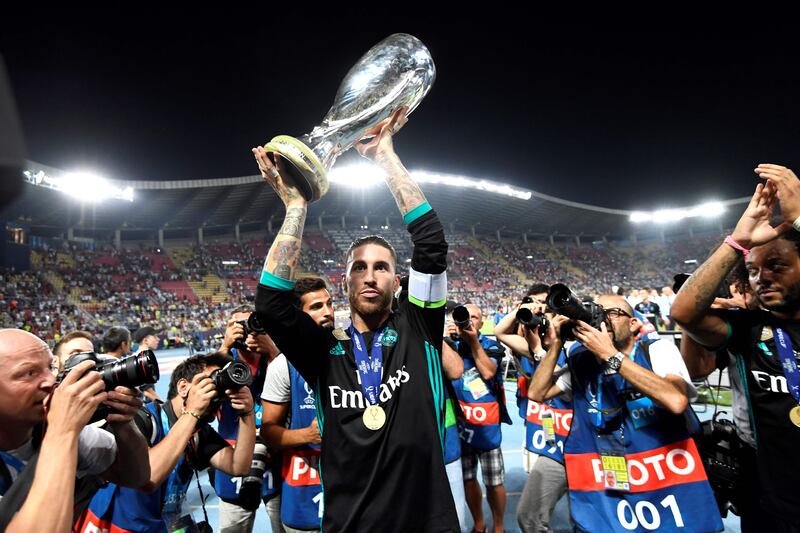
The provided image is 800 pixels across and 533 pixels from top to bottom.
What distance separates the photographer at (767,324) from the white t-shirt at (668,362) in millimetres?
421

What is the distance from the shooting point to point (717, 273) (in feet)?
6.26

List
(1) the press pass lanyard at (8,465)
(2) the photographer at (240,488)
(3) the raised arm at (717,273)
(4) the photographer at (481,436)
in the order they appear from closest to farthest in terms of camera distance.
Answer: (1) the press pass lanyard at (8,465) < (3) the raised arm at (717,273) < (2) the photographer at (240,488) < (4) the photographer at (481,436)

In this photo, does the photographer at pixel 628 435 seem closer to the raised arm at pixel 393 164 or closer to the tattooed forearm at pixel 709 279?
the tattooed forearm at pixel 709 279

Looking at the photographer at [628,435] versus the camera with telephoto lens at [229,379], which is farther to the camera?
the photographer at [628,435]

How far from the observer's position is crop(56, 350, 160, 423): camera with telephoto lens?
160 cm

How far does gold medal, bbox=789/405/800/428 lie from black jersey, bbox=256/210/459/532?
1.46 metres

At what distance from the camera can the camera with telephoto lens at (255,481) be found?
3.04m

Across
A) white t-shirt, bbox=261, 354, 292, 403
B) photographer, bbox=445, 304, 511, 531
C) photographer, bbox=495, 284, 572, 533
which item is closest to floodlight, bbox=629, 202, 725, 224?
photographer, bbox=495, 284, 572, 533

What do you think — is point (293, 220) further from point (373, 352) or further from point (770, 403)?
point (770, 403)

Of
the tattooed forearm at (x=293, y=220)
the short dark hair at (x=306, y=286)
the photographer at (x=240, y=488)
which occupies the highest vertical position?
the short dark hair at (x=306, y=286)

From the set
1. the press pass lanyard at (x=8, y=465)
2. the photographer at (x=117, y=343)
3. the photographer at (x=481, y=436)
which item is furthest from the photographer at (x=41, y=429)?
the photographer at (x=117, y=343)

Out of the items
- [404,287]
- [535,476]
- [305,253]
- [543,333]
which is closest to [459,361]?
[543,333]

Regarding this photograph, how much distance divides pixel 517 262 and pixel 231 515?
42.8 m

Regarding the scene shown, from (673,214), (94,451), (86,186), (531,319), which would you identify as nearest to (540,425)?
(531,319)
